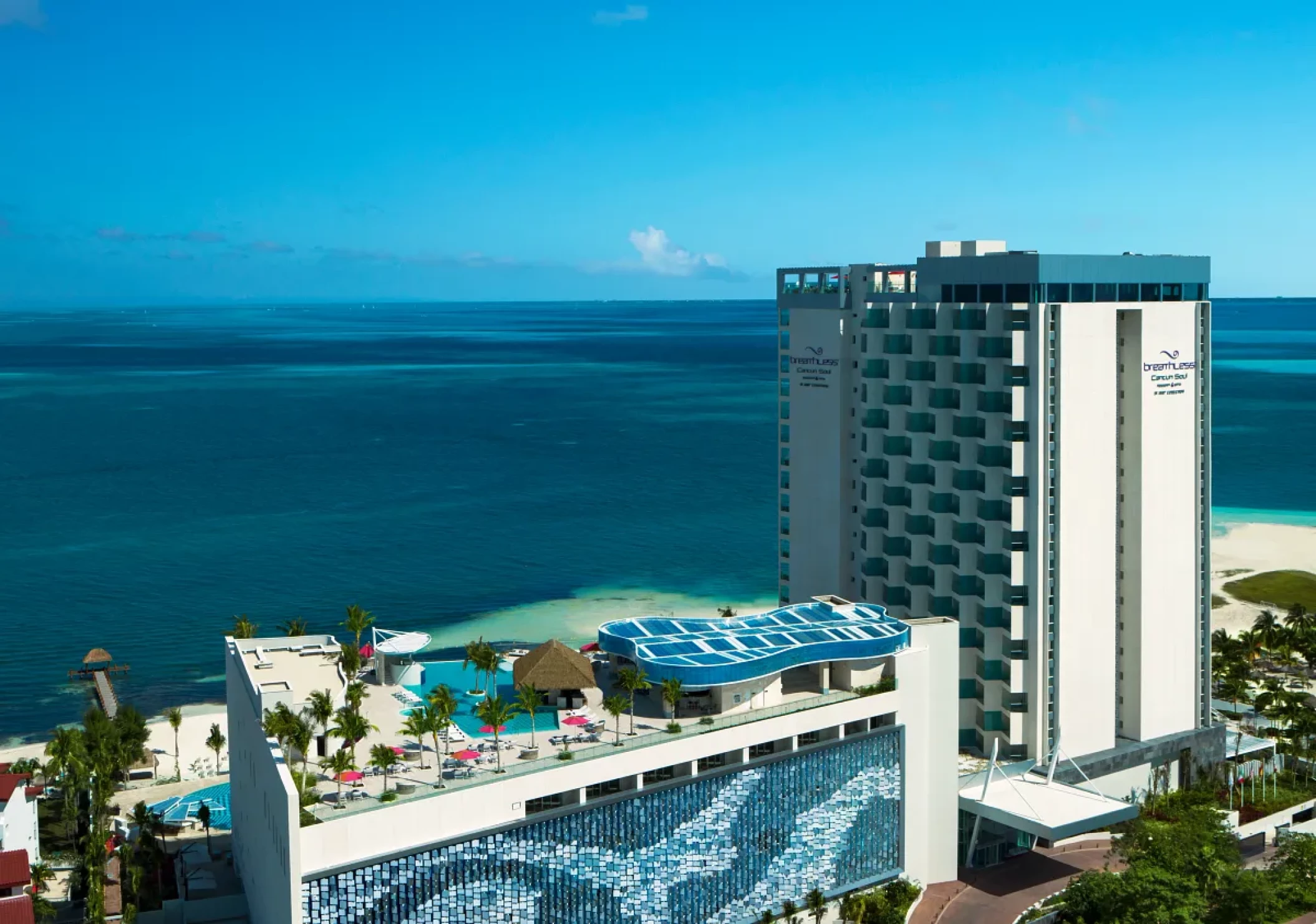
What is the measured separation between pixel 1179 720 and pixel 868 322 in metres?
22.8

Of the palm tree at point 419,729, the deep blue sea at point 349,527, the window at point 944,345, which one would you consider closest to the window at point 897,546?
the window at point 944,345

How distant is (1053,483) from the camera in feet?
186

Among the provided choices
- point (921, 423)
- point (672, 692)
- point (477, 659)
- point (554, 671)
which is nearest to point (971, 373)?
point (921, 423)

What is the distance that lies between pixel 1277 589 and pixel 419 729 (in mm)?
86914

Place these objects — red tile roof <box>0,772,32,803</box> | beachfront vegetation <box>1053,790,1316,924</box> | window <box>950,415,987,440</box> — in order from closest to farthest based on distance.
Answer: beachfront vegetation <box>1053,790,1316,924</box>, red tile roof <box>0,772,32,803</box>, window <box>950,415,987,440</box>

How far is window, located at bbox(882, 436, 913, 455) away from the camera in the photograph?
62.5 meters

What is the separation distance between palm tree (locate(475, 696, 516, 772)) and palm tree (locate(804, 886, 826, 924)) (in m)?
12.3

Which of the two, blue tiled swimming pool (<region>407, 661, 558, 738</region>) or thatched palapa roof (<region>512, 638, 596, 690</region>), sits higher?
thatched palapa roof (<region>512, 638, 596, 690</region>)

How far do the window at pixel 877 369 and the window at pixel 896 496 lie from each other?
5.16 meters

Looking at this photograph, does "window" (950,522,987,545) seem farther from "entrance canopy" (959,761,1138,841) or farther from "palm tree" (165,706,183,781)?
"palm tree" (165,706,183,781)

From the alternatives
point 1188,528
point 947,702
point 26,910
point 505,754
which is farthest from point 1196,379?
point 26,910

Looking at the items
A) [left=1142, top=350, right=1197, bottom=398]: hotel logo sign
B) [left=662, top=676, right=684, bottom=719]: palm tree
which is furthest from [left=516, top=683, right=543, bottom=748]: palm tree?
[left=1142, top=350, right=1197, bottom=398]: hotel logo sign

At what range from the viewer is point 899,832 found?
49.7 meters

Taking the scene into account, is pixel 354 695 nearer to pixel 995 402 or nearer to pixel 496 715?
pixel 496 715
